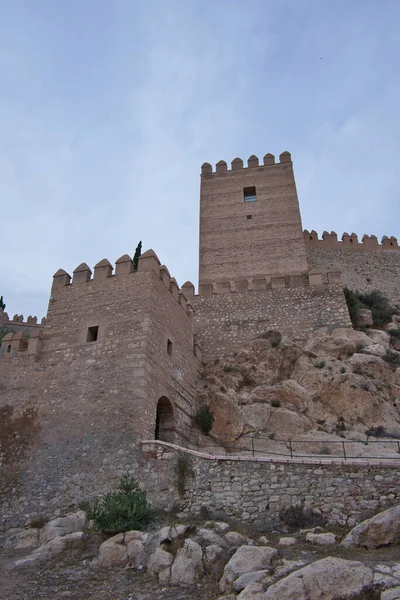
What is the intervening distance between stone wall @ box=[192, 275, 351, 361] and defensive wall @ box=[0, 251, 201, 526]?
3334 mm

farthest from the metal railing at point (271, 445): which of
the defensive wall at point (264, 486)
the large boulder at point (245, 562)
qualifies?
the large boulder at point (245, 562)

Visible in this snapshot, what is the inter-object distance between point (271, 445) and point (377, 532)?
5.23 m

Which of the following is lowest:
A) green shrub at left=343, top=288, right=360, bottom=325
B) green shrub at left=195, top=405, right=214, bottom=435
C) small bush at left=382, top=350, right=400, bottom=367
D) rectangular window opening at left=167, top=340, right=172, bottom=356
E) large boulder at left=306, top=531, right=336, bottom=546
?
large boulder at left=306, top=531, right=336, bottom=546

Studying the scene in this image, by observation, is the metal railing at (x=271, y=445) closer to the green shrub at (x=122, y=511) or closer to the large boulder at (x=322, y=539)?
the green shrub at (x=122, y=511)

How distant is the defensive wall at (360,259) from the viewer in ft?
93.0

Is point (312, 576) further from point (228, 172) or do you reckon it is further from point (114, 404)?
point (228, 172)

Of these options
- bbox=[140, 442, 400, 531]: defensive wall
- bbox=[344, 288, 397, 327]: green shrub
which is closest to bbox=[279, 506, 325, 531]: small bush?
bbox=[140, 442, 400, 531]: defensive wall

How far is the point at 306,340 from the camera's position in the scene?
18875 mm

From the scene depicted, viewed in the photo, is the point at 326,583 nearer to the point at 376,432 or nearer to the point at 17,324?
the point at 376,432

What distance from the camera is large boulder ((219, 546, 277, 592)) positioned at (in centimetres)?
782

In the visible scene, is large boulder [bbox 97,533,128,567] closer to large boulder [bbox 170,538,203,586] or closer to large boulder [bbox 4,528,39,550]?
large boulder [bbox 170,538,203,586]

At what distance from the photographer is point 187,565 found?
8469mm

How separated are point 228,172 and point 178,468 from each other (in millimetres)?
18560

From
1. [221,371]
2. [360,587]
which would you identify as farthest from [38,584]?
[221,371]
